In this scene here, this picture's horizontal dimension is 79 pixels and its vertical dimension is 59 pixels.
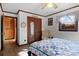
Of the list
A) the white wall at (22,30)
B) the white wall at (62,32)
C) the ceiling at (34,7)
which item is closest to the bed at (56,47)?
the white wall at (62,32)

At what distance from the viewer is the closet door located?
1.61 meters

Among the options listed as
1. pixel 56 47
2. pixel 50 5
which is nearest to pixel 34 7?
pixel 50 5

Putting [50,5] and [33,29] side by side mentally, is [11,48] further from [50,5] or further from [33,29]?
[50,5]

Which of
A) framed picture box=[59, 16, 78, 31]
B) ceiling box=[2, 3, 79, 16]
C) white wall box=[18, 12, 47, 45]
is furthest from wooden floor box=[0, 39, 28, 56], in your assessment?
framed picture box=[59, 16, 78, 31]

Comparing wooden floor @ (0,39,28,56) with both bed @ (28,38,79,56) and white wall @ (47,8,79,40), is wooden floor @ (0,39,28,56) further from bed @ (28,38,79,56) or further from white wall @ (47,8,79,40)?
white wall @ (47,8,79,40)

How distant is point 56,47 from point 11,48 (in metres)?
0.64

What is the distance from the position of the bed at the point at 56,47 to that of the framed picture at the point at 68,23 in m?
0.17

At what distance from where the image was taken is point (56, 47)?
1.50 meters

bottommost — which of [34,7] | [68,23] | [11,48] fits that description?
[11,48]

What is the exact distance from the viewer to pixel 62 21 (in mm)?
1568

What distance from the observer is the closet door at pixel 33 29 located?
1607mm

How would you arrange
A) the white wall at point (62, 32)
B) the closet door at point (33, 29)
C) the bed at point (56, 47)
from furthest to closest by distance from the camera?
the closet door at point (33, 29), the white wall at point (62, 32), the bed at point (56, 47)

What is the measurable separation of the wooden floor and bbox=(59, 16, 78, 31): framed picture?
598 mm

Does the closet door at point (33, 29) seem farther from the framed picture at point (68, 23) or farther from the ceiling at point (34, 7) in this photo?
the framed picture at point (68, 23)
